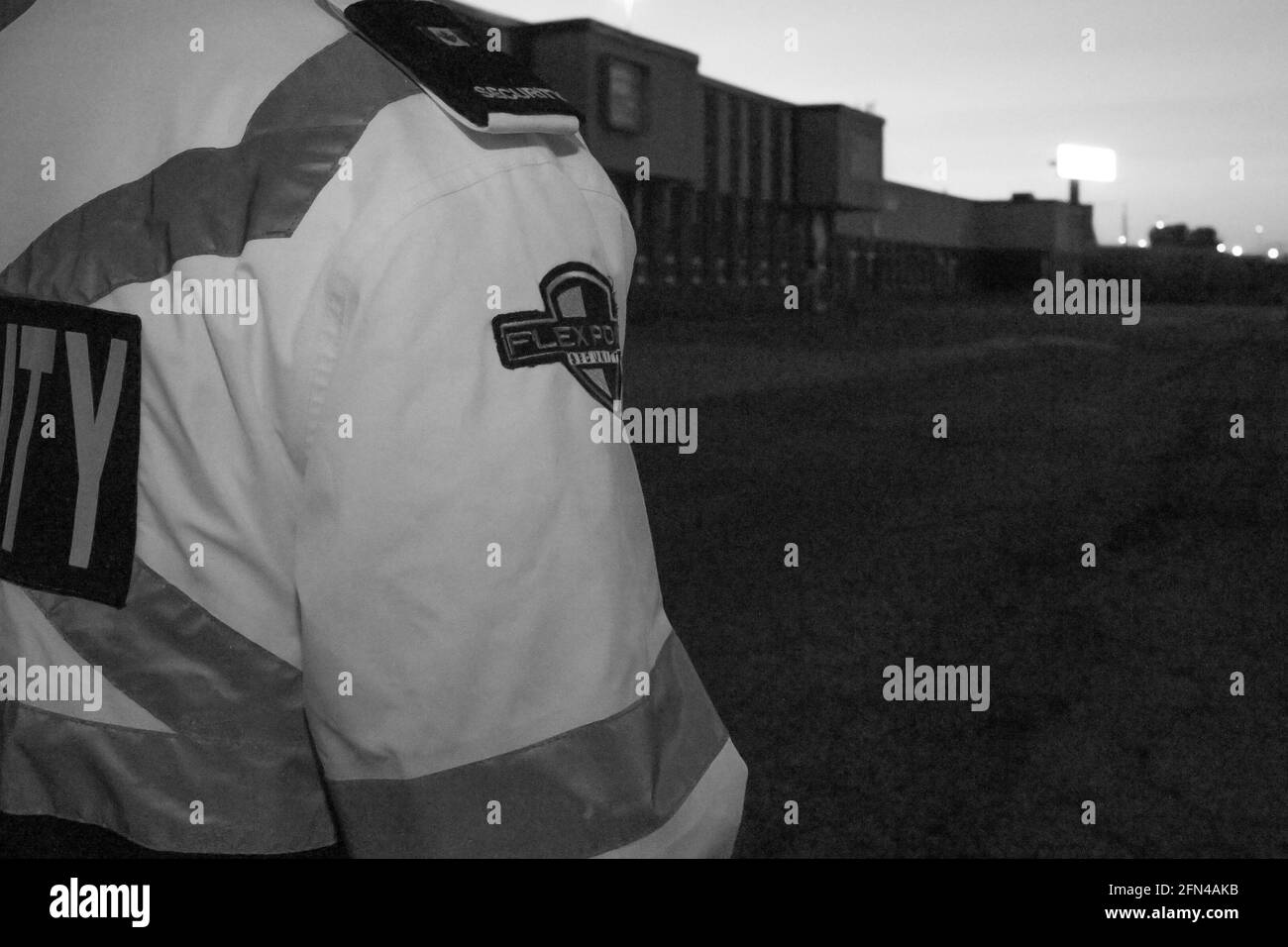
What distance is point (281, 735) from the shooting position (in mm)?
954

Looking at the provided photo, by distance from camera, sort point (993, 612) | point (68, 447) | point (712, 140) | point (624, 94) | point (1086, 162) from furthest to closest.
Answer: point (1086, 162), point (712, 140), point (624, 94), point (993, 612), point (68, 447)

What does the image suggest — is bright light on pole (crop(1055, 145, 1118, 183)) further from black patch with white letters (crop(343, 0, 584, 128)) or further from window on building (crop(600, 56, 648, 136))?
black patch with white letters (crop(343, 0, 584, 128))

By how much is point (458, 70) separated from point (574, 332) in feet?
0.70

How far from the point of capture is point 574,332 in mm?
905

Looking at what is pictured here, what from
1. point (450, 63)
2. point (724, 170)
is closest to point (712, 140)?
point (724, 170)

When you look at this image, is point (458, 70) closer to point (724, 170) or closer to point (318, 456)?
point (318, 456)

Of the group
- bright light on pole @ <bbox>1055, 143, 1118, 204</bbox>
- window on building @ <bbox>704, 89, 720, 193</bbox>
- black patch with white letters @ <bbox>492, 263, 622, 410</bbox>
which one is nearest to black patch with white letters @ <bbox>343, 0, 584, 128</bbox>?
black patch with white letters @ <bbox>492, 263, 622, 410</bbox>

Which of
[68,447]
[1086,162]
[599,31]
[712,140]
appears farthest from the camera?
[1086,162]

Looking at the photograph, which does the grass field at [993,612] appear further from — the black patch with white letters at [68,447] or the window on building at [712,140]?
the window on building at [712,140]

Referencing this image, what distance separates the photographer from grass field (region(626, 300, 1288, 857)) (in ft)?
10.4

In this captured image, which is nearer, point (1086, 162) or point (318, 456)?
point (318, 456)

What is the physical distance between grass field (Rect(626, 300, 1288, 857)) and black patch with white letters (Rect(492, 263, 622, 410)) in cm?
222

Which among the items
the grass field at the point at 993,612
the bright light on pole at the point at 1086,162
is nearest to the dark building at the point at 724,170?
the grass field at the point at 993,612
